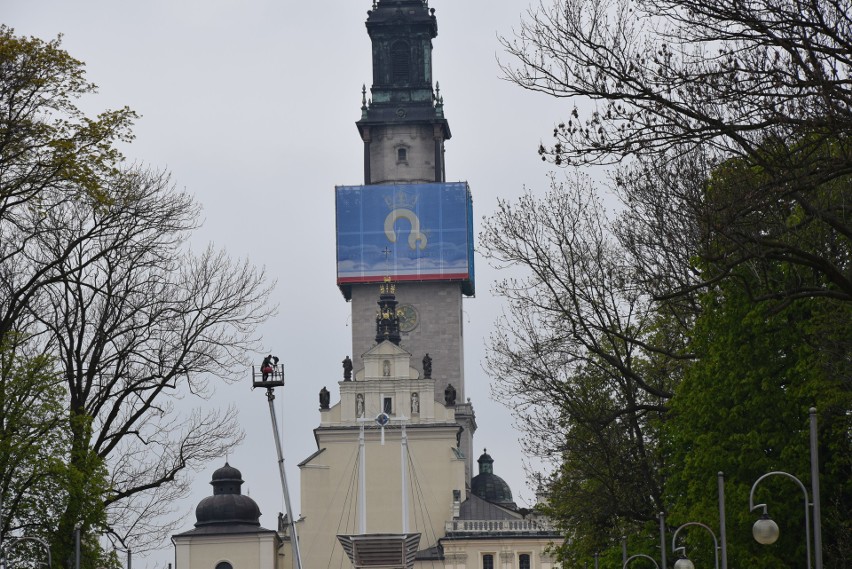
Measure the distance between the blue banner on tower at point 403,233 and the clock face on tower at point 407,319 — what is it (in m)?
2.43

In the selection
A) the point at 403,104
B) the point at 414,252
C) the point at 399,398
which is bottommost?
the point at 399,398

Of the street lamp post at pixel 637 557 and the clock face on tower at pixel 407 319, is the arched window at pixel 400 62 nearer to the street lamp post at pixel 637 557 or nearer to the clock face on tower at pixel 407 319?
the clock face on tower at pixel 407 319

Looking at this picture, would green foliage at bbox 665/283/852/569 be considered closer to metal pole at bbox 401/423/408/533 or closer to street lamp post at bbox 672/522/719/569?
street lamp post at bbox 672/522/719/569

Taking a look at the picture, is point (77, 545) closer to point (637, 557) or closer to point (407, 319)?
point (637, 557)

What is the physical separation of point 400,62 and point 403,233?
593 inches

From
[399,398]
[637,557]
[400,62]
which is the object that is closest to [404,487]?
[399,398]

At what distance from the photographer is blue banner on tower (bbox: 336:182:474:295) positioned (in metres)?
158

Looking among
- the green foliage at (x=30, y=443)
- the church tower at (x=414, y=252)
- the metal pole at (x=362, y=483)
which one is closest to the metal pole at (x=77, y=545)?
the green foliage at (x=30, y=443)

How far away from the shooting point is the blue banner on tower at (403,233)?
519 ft

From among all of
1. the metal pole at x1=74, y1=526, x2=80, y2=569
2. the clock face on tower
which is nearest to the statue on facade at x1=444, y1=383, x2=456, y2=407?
the clock face on tower

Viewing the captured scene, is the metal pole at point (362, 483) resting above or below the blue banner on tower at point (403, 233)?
below

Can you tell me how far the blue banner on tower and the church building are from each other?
0.36 ft

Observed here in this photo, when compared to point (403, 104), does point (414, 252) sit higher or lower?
lower

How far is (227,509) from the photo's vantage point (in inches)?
5881
